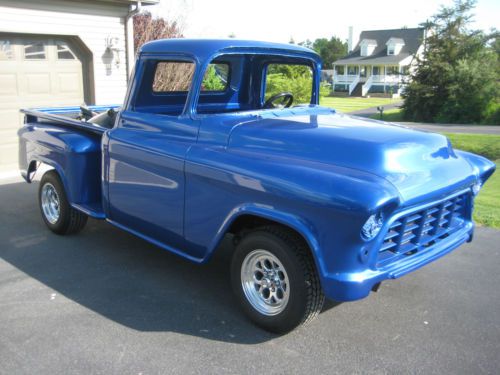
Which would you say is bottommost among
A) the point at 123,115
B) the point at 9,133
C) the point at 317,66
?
the point at 9,133

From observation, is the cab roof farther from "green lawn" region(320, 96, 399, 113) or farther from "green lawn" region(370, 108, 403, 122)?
"green lawn" region(320, 96, 399, 113)

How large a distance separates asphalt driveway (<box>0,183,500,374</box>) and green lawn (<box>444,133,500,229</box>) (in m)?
1.36

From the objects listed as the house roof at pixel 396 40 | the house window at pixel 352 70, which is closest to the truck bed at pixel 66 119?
the house roof at pixel 396 40

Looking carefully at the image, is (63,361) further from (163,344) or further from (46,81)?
(46,81)

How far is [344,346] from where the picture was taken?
339 cm

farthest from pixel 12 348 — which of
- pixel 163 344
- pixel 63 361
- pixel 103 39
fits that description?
pixel 103 39

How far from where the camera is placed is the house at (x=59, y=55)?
834 cm

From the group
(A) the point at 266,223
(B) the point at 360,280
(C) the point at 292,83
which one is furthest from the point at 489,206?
(C) the point at 292,83

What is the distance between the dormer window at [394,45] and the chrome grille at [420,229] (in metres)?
54.7

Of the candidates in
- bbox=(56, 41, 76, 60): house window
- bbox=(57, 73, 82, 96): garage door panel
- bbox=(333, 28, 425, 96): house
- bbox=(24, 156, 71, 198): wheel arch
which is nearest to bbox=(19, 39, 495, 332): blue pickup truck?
bbox=(24, 156, 71, 198): wheel arch

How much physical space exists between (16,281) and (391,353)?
9.94 ft

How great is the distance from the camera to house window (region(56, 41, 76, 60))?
9.07 m

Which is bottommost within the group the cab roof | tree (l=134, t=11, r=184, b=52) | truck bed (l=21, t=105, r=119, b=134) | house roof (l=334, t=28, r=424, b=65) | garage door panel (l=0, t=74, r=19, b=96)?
truck bed (l=21, t=105, r=119, b=134)

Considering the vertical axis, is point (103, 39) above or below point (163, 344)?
above
